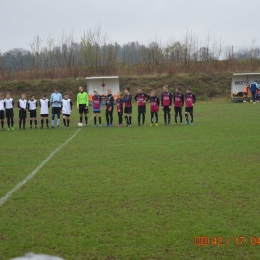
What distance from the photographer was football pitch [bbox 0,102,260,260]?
17.9 ft

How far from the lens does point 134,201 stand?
24.5 feet

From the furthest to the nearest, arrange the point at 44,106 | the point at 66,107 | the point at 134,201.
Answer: the point at 44,106
the point at 66,107
the point at 134,201

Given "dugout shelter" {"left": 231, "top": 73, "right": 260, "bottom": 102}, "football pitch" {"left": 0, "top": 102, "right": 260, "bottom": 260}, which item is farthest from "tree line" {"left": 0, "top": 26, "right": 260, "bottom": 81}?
"football pitch" {"left": 0, "top": 102, "right": 260, "bottom": 260}

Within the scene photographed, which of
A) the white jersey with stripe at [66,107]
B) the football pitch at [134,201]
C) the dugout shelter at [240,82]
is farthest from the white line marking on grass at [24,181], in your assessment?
the dugout shelter at [240,82]

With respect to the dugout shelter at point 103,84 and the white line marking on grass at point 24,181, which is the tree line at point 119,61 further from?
the white line marking on grass at point 24,181

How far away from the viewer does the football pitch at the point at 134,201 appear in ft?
17.9

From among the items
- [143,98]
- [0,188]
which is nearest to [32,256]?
[0,188]
